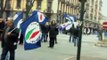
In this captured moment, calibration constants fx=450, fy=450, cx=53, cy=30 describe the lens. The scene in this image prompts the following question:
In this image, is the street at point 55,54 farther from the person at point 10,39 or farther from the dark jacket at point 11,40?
the dark jacket at point 11,40

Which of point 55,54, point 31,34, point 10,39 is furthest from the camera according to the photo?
point 55,54

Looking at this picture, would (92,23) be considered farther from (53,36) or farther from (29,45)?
(29,45)

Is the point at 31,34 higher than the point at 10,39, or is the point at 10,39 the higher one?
the point at 31,34

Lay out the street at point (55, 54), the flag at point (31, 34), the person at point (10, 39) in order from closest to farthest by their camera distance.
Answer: the flag at point (31, 34) → the person at point (10, 39) → the street at point (55, 54)

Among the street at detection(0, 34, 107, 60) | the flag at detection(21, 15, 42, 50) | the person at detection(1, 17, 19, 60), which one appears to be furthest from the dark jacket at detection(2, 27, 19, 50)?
the street at detection(0, 34, 107, 60)

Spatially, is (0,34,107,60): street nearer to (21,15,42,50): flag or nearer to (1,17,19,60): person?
(1,17,19,60): person

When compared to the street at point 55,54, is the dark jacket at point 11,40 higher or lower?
higher

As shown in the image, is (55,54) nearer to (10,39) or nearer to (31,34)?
(10,39)

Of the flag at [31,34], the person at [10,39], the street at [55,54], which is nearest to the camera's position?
the flag at [31,34]

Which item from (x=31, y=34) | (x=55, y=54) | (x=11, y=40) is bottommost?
(x=55, y=54)

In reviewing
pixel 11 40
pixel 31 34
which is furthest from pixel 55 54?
pixel 31 34

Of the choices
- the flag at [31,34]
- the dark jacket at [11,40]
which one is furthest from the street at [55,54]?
the flag at [31,34]

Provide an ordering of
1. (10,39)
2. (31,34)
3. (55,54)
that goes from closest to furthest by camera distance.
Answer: (31,34), (10,39), (55,54)

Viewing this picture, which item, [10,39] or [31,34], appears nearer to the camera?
[31,34]
